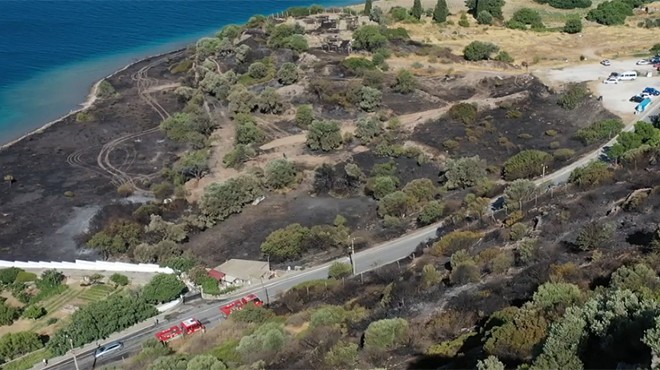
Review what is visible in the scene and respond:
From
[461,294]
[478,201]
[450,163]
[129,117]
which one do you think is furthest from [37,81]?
[461,294]

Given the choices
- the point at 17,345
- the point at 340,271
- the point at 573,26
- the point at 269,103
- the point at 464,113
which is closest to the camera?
the point at 17,345

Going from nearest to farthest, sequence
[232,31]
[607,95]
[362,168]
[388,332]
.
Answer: [388,332], [362,168], [607,95], [232,31]

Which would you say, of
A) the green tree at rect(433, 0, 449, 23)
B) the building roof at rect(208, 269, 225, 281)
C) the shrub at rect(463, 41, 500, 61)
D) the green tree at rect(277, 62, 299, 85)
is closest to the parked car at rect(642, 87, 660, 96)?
the shrub at rect(463, 41, 500, 61)

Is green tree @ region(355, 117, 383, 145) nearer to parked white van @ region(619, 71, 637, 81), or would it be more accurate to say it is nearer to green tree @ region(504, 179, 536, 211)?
green tree @ region(504, 179, 536, 211)

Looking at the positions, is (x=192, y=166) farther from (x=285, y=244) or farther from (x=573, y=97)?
(x=573, y=97)

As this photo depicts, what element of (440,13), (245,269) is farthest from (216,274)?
(440,13)

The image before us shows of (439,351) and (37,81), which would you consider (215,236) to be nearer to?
(439,351)
